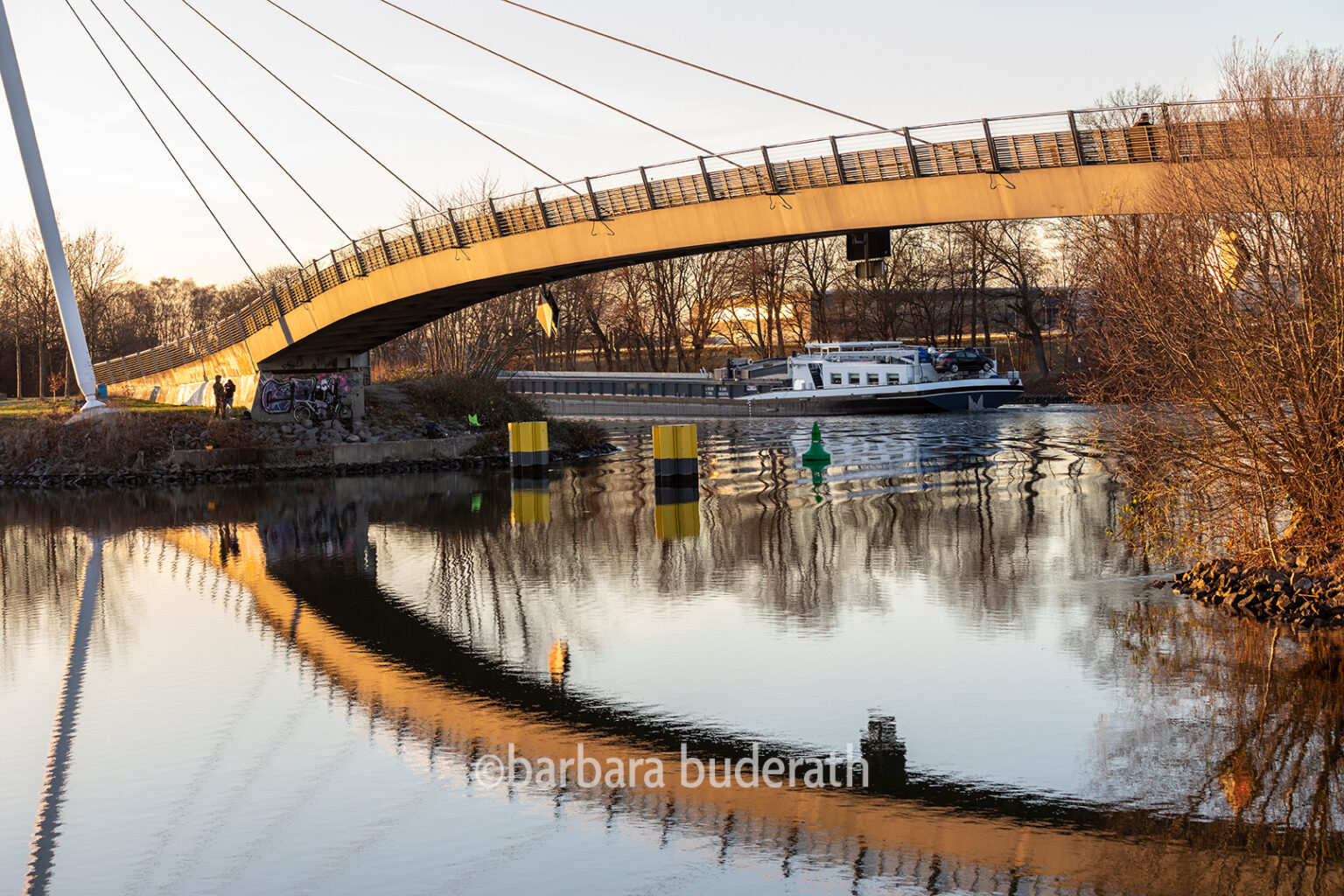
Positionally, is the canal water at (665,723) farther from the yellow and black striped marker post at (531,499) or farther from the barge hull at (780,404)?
the barge hull at (780,404)

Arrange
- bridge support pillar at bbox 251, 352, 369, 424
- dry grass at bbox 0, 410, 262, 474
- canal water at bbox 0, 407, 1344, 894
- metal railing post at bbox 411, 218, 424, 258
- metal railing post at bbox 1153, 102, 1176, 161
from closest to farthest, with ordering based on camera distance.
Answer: canal water at bbox 0, 407, 1344, 894
metal railing post at bbox 1153, 102, 1176, 161
metal railing post at bbox 411, 218, 424, 258
dry grass at bbox 0, 410, 262, 474
bridge support pillar at bbox 251, 352, 369, 424

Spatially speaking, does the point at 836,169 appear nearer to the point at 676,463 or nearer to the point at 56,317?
the point at 676,463

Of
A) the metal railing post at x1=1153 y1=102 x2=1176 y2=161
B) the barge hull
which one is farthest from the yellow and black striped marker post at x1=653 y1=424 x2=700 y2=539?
the barge hull

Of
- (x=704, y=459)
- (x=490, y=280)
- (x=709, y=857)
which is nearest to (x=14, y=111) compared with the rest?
(x=490, y=280)

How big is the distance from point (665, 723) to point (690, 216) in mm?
21905

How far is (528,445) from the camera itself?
3597 centimetres

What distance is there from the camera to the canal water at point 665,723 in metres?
7.20

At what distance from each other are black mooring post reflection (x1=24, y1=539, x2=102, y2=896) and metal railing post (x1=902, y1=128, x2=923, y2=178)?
17636mm

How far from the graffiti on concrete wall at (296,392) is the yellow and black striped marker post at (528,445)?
364 inches

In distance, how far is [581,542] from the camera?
2022cm

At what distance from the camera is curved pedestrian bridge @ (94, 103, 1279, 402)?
77.5ft

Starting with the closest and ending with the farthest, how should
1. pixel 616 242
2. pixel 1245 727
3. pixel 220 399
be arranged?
pixel 1245 727 < pixel 616 242 < pixel 220 399

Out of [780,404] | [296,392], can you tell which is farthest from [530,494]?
[780,404]

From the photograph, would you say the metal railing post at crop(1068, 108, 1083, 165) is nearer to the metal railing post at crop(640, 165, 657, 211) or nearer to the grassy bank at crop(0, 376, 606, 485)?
the metal railing post at crop(640, 165, 657, 211)
